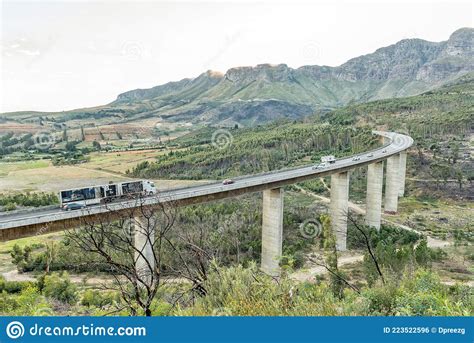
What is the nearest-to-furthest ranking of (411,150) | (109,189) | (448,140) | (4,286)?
(109,189) < (4,286) < (411,150) < (448,140)

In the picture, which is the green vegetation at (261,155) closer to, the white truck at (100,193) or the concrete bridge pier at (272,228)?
the concrete bridge pier at (272,228)

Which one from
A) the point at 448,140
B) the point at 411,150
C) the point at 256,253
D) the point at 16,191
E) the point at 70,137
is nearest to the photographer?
the point at 256,253

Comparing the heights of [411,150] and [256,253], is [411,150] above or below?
above

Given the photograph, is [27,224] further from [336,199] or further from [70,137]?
[70,137]

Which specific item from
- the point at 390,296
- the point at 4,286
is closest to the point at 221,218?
the point at 4,286
